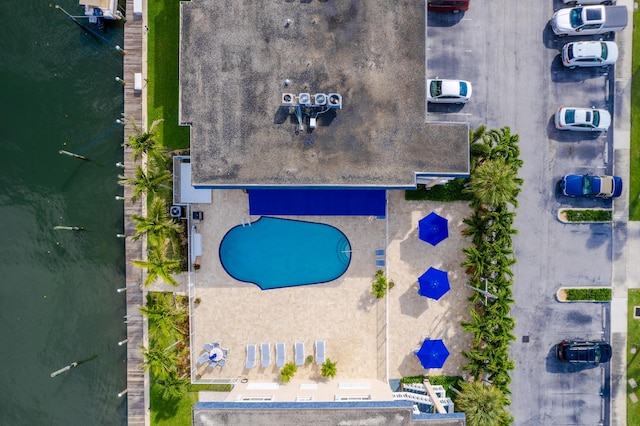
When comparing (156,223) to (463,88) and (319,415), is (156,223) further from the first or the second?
(463,88)

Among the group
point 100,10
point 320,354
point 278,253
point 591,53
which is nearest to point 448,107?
point 591,53

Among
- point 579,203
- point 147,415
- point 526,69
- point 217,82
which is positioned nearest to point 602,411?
point 579,203

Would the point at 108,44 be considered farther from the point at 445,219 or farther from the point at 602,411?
the point at 602,411

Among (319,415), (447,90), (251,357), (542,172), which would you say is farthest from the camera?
(542,172)

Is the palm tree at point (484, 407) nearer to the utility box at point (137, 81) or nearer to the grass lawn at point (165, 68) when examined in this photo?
the grass lawn at point (165, 68)

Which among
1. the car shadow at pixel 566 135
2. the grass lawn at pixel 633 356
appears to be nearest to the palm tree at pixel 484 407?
the grass lawn at pixel 633 356

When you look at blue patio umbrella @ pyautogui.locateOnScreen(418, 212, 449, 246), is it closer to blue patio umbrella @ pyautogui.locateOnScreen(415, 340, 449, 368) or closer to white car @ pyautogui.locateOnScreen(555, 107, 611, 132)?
blue patio umbrella @ pyautogui.locateOnScreen(415, 340, 449, 368)
